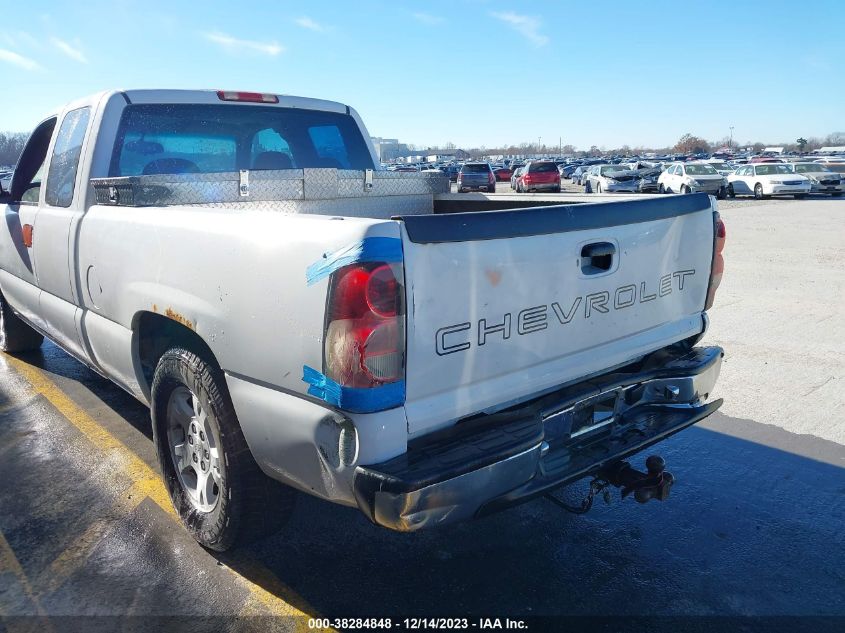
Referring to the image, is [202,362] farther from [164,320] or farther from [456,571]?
[456,571]

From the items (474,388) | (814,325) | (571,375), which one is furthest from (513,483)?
(814,325)

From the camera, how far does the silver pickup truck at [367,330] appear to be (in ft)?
7.08

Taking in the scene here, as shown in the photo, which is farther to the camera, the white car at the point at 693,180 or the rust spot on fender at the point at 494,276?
the white car at the point at 693,180

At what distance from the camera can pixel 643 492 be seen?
2.80 metres

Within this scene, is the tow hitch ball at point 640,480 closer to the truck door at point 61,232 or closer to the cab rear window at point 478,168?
the truck door at point 61,232

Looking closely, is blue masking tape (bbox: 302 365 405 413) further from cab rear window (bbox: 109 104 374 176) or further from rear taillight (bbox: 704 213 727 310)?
cab rear window (bbox: 109 104 374 176)

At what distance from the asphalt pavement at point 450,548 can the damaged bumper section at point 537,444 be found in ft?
1.85

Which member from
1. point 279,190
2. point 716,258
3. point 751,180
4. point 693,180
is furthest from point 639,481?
point 751,180

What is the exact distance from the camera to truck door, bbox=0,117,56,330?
185 inches

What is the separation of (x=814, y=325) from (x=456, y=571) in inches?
215

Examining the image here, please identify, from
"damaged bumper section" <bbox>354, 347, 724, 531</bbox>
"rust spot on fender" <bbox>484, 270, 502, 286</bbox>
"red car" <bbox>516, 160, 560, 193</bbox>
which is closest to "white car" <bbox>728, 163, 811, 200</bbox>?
"red car" <bbox>516, 160, 560, 193</bbox>

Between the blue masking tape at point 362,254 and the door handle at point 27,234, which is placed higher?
the blue masking tape at point 362,254

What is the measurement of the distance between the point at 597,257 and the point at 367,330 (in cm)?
115

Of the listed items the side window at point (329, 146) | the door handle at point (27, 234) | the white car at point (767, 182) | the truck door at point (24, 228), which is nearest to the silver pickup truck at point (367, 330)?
the door handle at point (27, 234)
